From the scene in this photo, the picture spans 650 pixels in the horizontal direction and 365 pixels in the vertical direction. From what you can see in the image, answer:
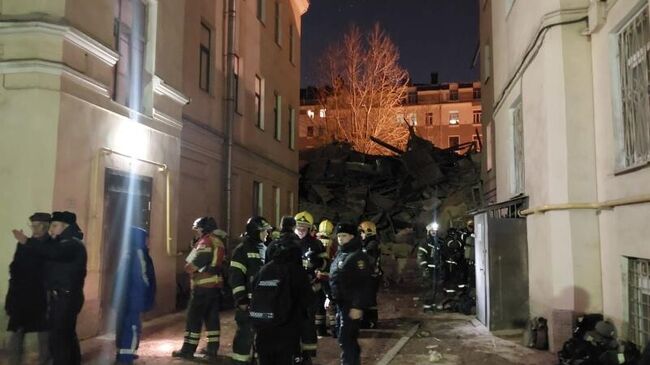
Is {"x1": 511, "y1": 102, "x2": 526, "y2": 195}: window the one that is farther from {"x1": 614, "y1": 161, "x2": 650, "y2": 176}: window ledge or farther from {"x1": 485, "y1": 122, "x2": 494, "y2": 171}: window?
{"x1": 614, "y1": 161, "x2": 650, "y2": 176}: window ledge

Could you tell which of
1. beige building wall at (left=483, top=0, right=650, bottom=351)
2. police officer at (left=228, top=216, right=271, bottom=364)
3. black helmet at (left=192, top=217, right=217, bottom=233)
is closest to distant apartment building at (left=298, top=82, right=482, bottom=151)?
beige building wall at (left=483, top=0, right=650, bottom=351)

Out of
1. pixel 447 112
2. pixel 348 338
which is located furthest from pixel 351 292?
pixel 447 112

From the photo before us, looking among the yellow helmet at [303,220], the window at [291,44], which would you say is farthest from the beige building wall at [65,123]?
the window at [291,44]

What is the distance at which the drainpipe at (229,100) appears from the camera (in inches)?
569

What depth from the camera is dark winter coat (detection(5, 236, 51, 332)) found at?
6012 mm

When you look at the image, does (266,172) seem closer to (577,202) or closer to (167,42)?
(167,42)

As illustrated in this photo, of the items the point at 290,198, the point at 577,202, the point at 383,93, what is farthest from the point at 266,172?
the point at 383,93

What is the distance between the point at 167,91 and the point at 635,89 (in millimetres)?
7965

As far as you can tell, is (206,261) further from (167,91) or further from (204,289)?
(167,91)

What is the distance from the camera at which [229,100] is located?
14805 millimetres

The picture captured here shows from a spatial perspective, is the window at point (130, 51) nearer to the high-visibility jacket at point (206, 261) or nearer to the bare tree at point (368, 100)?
the high-visibility jacket at point (206, 261)

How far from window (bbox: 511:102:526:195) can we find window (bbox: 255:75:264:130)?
882 cm

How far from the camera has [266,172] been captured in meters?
18.4

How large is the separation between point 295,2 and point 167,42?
12.9 metres
